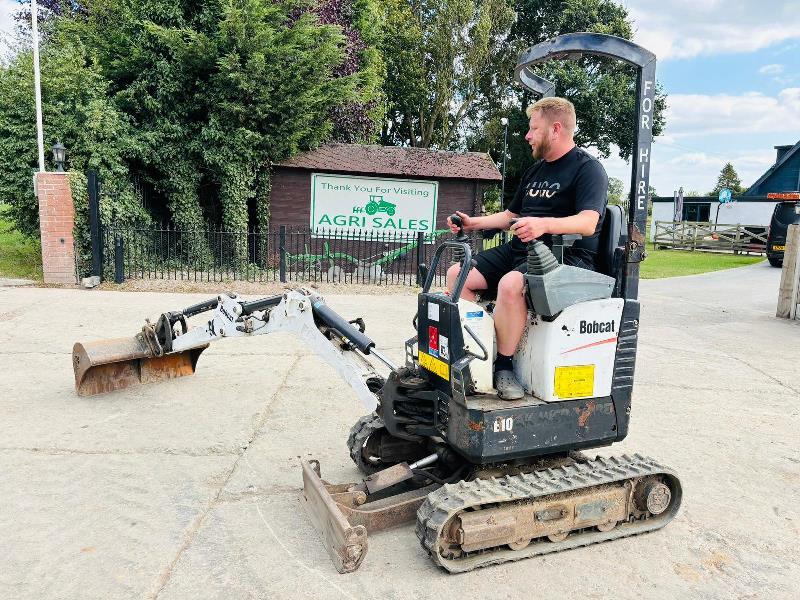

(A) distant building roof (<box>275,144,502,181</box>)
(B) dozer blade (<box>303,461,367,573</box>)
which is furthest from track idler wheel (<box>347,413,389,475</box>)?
(A) distant building roof (<box>275,144,502,181</box>)

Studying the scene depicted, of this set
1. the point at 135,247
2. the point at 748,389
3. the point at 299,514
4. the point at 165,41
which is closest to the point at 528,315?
the point at 299,514

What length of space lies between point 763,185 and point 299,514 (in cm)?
3985

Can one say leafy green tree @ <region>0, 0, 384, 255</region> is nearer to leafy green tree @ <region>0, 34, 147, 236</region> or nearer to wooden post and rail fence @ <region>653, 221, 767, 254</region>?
leafy green tree @ <region>0, 34, 147, 236</region>

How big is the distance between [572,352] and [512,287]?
1.59 ft

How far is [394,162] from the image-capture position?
51.2 feet

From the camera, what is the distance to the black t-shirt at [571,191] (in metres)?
3.49

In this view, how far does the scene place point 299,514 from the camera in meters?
3.74

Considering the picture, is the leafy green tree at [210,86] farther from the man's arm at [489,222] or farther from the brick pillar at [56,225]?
the man's arm at [489,222]

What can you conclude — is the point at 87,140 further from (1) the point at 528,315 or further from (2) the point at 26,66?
(1) the point at 528,315

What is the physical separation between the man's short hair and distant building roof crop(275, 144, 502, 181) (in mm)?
11779

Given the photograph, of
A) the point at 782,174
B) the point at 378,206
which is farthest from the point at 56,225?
the point at 782,174

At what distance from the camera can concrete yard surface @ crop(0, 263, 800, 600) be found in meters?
3.09

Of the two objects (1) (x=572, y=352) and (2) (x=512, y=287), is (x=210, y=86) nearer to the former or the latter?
(2) (x=512, y=287)

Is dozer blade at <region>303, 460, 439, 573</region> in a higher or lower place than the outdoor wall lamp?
lower
